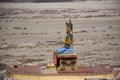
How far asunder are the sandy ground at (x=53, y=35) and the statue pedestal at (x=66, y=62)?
12.8ft

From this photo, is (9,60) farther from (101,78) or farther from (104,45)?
(101,78)

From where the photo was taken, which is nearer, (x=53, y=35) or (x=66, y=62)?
(x=66, y=62)

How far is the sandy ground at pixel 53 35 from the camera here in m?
12.4

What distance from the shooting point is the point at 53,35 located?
1698 cm

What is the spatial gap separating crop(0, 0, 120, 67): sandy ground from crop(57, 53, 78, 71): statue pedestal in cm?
389

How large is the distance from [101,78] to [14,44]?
7.88m

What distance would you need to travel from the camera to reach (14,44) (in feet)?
49.0

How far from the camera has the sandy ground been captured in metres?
12.4

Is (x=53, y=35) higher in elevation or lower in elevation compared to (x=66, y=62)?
lower

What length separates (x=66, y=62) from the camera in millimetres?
7586

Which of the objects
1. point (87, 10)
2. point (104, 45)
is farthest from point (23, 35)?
point (87, 10)

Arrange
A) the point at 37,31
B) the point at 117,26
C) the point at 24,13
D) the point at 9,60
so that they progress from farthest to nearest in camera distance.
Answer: the point at 24,13
the point at 117,26
the point at 37,31
the point at 9,60

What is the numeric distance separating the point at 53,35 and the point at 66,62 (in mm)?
9421

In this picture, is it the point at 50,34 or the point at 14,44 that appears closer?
the point at 14,44
